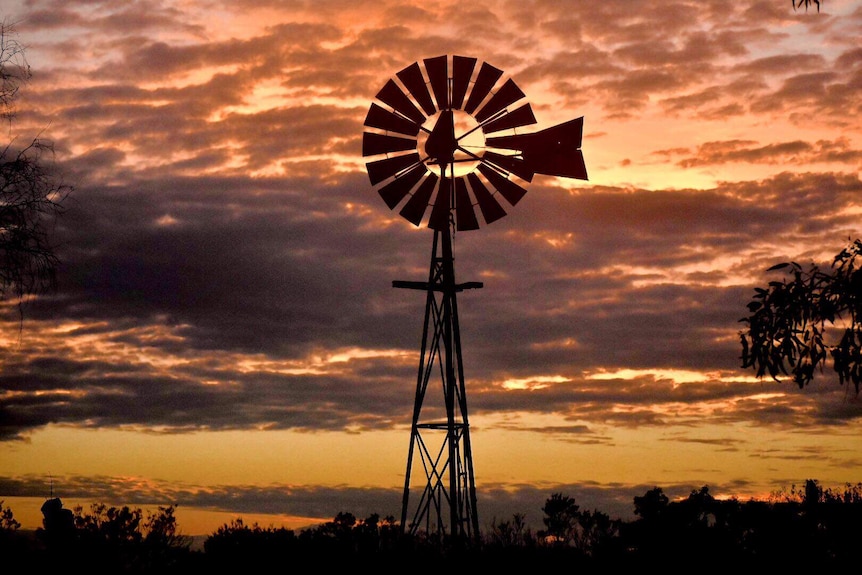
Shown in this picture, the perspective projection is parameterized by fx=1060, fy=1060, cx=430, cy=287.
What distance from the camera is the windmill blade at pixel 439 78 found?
21000 millimetres

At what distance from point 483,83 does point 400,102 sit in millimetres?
1712

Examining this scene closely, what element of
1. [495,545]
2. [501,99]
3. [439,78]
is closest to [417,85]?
[439,78]

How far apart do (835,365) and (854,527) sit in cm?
346

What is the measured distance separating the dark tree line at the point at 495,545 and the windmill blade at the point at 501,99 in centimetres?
825

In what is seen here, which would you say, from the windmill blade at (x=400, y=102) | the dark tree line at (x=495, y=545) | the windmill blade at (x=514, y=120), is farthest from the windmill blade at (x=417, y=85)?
the dark tree line at (x=495, y=545)

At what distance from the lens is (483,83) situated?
69.3 feet

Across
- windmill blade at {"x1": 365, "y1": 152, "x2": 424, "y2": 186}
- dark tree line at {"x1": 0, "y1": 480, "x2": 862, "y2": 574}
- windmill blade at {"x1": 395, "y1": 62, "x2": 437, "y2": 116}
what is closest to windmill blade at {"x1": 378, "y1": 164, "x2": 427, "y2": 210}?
windmill blade at {"x1": 365, "y1": 152, "x2": 424, "y2": 186}

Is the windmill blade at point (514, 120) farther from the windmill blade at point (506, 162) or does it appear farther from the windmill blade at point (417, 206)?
the windmill blade at point (417, 206)

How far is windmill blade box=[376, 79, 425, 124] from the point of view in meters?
21.3

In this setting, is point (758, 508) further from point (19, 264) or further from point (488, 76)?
point (19, 264)

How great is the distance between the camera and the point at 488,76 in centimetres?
2111

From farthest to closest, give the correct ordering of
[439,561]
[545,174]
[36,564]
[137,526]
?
[545,174], [137,526], [439,561], [36,564]

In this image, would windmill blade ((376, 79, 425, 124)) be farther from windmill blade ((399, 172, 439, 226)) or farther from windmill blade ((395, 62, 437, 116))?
windmill blade ((399, 172, 439, 226))

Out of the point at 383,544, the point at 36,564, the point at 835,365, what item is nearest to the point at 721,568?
the point at 835,365
